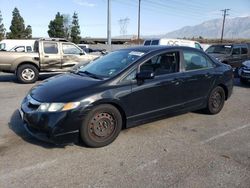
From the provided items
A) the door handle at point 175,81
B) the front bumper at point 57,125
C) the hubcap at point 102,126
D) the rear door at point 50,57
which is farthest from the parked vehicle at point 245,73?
the front bumper at point 57,125

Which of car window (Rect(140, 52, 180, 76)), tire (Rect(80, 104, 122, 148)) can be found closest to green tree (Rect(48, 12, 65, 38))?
car window (Rect(140, 52, 180, 76))

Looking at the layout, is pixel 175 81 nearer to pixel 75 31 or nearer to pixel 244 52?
pixel 244 52

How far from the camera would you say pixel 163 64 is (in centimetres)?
554

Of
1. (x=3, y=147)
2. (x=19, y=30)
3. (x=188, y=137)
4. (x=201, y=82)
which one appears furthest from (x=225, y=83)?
(x=19, y=30)

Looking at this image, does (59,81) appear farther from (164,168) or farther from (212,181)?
(212,181)

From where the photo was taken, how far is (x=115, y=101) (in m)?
4.67

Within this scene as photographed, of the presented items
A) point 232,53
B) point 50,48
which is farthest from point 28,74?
point 232,53

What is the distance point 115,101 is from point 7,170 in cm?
183

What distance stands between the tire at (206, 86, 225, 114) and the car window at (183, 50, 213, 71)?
1.98ft

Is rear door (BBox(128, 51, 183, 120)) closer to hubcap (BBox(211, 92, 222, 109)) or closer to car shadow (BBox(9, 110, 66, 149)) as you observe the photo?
hubcap (BBox(211, 92, 222, 109))

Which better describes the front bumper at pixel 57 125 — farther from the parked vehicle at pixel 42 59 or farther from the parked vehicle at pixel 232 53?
the parked vehicle at pixel 232 53

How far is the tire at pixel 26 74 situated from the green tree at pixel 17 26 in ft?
198

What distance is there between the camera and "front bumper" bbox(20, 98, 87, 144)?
421 cm

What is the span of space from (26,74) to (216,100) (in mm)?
7897
